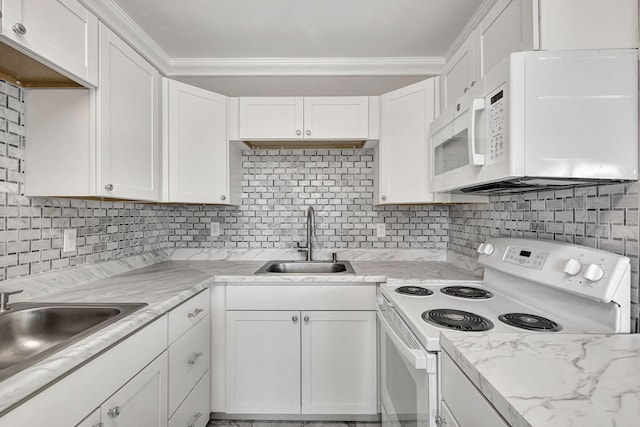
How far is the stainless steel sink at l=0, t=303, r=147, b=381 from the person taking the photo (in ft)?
3.82

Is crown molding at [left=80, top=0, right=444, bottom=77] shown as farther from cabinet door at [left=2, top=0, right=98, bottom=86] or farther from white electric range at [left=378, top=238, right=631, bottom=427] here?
white electric range at [left=378, top=238, right=631, bottom=427]

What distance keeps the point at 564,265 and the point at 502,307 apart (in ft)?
0.97

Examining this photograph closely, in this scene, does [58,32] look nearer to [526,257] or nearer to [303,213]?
[303,213]

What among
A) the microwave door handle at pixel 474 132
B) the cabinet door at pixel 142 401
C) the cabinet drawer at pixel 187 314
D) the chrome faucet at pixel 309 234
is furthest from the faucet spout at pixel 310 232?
the microwave door handle at pixel 474 132

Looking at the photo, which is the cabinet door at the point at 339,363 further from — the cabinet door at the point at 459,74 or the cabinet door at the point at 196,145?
the cabinet door at the point at 459,74

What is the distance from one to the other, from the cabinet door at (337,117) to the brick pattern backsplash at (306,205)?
353mm

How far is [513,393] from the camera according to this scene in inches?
25.3

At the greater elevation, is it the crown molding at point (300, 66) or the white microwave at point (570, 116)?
the crown molding at point (300, 66)

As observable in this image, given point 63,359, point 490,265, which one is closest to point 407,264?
point 490,265

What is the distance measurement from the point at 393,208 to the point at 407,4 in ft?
4.47

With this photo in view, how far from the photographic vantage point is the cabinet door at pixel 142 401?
1030 mm

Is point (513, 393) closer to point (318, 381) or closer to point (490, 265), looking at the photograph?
point (490, 265)

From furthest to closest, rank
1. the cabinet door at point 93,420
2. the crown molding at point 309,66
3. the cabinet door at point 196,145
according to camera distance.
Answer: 1. the crown molding at point 309,66
2. the cabinet door at point 196,145
3. the cabinet door at point 93,420

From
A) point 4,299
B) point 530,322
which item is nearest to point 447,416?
point 530,322
